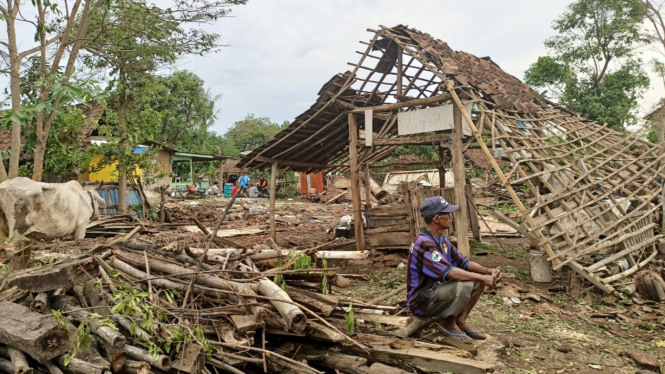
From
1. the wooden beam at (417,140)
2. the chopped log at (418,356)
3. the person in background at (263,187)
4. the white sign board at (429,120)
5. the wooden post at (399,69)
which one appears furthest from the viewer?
the person in background at (263,187)

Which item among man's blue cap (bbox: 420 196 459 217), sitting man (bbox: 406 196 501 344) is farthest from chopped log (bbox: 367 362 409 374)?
man's blue cap (bbox: 420 196 459 217)

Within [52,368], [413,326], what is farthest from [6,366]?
[413,326]

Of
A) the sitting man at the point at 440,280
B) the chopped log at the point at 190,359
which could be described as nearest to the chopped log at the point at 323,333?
the chopped log at the point at 190,359

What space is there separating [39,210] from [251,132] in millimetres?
40534

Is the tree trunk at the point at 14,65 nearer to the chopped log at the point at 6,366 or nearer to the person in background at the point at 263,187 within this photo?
the chopped log at the point at 6,366

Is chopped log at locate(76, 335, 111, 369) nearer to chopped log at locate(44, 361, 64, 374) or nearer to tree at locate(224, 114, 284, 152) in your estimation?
chopped log at locate(44, 361, 64, 374)

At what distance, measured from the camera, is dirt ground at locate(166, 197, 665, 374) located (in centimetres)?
420

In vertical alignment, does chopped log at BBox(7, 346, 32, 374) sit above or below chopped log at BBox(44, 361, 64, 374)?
above

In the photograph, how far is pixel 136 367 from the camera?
283cm

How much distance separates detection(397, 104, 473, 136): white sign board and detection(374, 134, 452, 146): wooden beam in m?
0.18

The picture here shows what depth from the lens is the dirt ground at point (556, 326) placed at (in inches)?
165

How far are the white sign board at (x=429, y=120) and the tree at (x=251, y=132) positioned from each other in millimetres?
35812

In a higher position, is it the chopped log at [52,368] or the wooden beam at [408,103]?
the wooden beam at [408,103]

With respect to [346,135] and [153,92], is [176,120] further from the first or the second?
[346,135]
